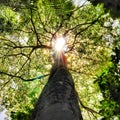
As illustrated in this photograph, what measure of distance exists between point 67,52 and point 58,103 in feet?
28.8

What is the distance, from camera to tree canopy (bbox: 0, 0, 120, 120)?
41.5 feet

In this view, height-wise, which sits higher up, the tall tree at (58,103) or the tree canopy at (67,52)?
the tree canopy at (67,52)

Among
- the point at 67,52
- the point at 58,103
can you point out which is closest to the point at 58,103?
the point at 58,103

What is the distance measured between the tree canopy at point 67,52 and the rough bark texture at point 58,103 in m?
5.52

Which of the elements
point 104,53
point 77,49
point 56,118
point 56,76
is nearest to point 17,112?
point 77,49

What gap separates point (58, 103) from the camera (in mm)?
5562

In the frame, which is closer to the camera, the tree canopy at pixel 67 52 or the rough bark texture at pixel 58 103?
the rough bark texture at pixel 58 103

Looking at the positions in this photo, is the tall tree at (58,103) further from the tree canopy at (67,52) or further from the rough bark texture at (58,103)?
the tree canopy at (67,52)

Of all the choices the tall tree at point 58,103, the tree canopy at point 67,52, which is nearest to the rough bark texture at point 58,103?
the tall tree at point 58,103

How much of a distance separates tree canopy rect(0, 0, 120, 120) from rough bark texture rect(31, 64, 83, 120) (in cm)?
552

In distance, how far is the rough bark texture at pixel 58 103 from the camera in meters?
5.09

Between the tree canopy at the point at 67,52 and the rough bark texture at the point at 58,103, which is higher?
the tree canopy at the point at 67,52

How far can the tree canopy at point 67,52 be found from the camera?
41.5ft

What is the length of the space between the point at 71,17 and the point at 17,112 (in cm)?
640
